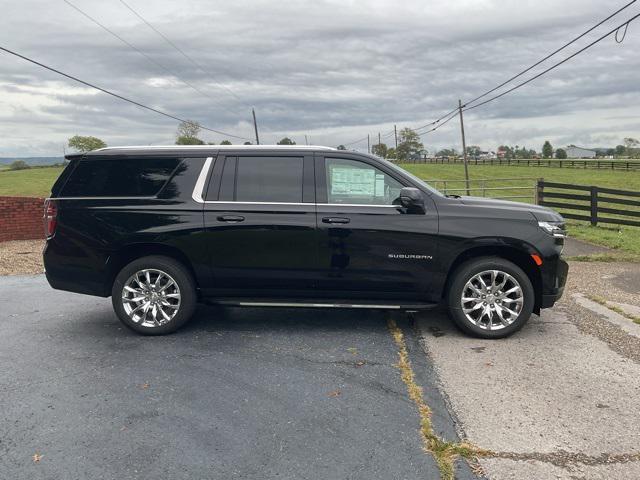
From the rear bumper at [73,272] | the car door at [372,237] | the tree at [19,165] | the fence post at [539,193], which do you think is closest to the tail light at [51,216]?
the rear bumper at [73,272]

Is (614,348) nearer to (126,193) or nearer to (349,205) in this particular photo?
(349,205)

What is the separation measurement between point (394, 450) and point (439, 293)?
2.35 m

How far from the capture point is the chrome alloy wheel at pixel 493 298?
5.18m

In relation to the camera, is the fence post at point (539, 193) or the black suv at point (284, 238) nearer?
the black suv at point (284, 238)

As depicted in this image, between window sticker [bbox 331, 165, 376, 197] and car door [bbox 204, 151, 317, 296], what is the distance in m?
0.25

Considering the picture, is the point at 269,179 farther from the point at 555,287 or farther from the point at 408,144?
the point at 408,144

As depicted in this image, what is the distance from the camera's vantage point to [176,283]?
5.33m

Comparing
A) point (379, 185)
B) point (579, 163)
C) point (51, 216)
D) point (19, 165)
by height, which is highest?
point (19, 165)

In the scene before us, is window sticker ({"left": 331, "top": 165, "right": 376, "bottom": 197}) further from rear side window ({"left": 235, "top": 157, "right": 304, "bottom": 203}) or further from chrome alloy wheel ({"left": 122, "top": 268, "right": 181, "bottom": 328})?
chrome alloy wheel ({"left": 122, "top": 268, "right": 181, "bottom": 328})

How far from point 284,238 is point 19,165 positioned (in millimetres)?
76880

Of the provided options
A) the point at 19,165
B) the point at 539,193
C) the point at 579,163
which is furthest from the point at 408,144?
the point at 539,193

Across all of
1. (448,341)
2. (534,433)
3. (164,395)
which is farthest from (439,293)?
(164,395)

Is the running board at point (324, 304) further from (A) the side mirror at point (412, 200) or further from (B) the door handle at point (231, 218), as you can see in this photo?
(A) the side mirror at point (412, 200)

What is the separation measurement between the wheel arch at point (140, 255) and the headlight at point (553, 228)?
3480mm
